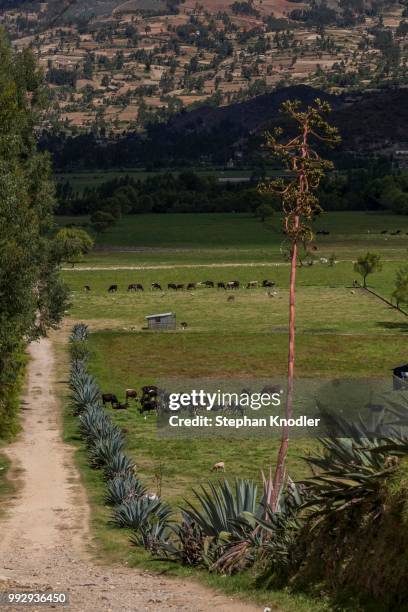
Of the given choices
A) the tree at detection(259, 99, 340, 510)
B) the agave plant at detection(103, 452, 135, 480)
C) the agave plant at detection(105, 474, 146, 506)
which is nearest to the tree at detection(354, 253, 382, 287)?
the agave plant at detection(103, 452, 135, 480)

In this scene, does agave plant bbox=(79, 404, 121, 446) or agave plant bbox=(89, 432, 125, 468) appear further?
agave plant bbox=(79, 404, 121, 446)

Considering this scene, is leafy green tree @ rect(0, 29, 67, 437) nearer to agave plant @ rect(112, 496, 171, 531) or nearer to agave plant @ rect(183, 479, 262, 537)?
agave plant @ rect(112, 496, 171, 531)

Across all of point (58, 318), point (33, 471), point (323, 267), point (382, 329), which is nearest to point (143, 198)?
point (323, 267)

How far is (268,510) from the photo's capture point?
715 inches

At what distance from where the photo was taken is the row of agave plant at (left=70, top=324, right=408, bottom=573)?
16.6 metres

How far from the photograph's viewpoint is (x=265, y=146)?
19641 millimetres

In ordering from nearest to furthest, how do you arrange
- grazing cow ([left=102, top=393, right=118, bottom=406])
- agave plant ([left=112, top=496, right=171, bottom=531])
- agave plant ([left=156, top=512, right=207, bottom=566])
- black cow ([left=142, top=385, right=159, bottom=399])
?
agave plant ([left=156, top=512, right=207, bottom=566]) → agave plant ([left=112, top=496, right=171, bottom=531]) → grazing cow ([left=102, top=393, right=118, bottom=406]) → black cow ([left=142, top=385, right=159, bottom=399])

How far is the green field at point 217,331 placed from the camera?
1337 inches

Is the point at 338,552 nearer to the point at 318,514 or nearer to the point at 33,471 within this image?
the point at 318,514

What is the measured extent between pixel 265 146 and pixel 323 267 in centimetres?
9379

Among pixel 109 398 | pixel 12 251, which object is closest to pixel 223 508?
pixel 12 251

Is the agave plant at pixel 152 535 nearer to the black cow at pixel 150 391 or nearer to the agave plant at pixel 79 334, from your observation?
the black cow at pixel 150 391

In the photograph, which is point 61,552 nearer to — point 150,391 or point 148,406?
point 148,406

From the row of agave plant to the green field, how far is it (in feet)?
1.94
